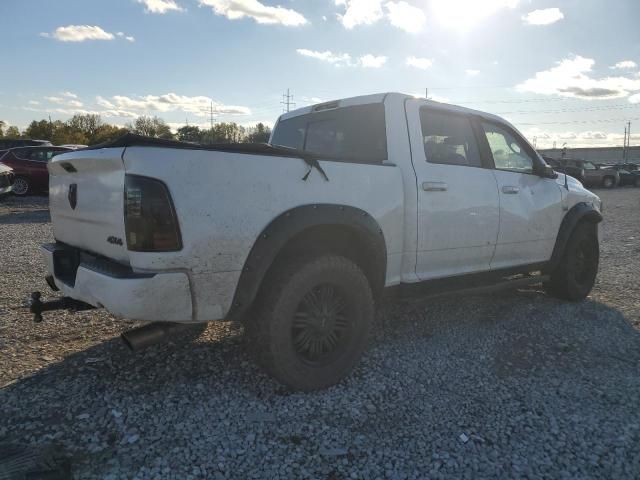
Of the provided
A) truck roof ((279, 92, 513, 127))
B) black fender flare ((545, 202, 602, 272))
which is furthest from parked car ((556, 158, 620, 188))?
truck roof ((279, 92, 513, 127))

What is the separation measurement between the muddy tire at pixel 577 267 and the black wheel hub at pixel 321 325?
295 cm

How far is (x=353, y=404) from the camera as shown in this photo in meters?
2.99

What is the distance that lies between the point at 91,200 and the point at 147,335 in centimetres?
86

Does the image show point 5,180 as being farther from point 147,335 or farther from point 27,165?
point 147,335

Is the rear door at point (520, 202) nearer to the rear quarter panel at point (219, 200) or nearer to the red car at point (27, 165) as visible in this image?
the rear quarter panel at point (219, 200)

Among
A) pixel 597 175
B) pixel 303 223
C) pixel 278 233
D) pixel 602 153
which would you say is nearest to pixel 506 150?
pixel 303 223

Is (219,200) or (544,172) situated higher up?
(544,172)

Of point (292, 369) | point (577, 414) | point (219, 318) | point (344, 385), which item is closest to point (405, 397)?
point (344, 385)

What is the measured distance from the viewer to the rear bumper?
2.45 meters

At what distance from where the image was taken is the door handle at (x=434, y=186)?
357 centimetres

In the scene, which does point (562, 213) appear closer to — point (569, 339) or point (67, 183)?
point (569, 339)

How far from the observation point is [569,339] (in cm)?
417

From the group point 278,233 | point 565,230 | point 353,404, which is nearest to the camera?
point 278,233

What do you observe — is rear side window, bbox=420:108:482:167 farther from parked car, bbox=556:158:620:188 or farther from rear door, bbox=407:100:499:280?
parked car, bbox=556:158:620:188
